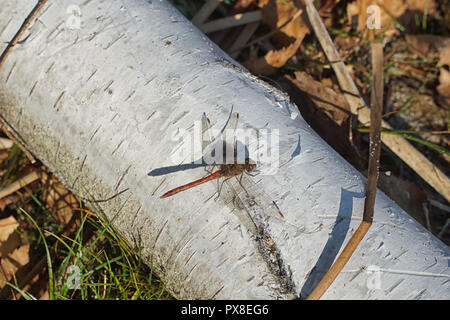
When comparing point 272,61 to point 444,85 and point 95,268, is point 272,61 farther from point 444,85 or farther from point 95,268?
point 95,268

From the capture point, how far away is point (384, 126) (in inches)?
94.7

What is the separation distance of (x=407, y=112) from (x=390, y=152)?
0.49 m

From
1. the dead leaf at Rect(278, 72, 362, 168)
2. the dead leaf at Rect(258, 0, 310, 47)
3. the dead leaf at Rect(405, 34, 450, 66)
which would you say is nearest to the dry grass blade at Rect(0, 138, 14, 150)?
the dead leaf at Rect(278, 72, 362, 168)

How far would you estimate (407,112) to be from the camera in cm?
275

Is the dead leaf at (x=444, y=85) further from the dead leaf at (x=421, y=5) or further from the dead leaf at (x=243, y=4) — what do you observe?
the dead leaf at (x=243, y=4)

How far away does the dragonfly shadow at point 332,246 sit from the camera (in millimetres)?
1452

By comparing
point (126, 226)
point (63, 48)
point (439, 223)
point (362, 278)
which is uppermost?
point (63, 48)

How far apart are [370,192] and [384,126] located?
38.0 inches

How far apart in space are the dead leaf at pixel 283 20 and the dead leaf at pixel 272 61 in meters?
0.16

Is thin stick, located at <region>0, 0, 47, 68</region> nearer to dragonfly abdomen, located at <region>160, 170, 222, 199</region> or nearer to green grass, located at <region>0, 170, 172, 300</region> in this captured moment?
green grass, located at <region>0, 170, 172, 300</region>

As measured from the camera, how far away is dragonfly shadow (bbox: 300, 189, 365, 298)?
145 cm

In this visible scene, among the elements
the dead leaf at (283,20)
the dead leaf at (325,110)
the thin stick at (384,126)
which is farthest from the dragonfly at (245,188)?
the dead leaf at (283,20)
